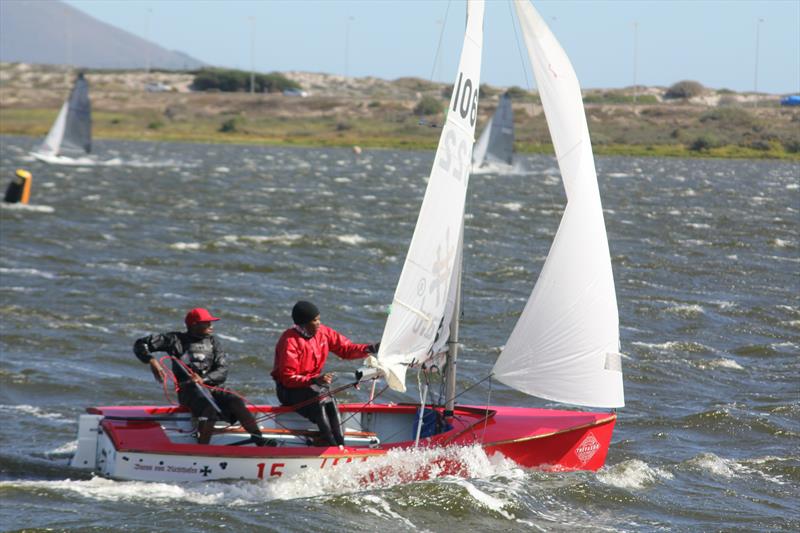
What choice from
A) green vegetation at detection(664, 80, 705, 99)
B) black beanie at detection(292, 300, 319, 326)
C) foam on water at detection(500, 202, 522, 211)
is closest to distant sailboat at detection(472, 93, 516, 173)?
foam on water at detection(500, 202, 522, 211)

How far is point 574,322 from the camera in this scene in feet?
42.9

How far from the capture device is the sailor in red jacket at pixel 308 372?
12.8 m

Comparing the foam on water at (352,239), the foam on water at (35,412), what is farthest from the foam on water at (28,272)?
the foam on water at (35,412)

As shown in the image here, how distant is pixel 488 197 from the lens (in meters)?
51.4

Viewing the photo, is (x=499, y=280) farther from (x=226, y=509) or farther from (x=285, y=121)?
(x=285, y=121)

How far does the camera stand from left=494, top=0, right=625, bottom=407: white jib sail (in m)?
13.1

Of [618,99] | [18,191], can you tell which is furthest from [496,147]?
[618,99]

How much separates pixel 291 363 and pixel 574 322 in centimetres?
294

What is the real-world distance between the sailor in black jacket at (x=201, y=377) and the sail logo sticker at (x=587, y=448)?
3370mm

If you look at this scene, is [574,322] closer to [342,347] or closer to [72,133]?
[342,347]

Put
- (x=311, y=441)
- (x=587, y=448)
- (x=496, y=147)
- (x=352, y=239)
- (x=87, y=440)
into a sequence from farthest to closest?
1. (x=496, y=147)
2. (x=352, y=239)
3. (x=587, y=448)
4. (x=311, y=441)
5. (x=87, y=440)

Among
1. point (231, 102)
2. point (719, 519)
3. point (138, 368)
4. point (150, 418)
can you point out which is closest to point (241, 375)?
point (138, 368)

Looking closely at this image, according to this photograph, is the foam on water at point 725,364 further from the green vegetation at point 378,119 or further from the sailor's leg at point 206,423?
the green vegetation at point 378,119

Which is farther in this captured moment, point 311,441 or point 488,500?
point 311,441
